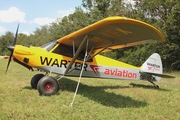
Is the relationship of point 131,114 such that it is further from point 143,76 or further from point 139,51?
point 139,51

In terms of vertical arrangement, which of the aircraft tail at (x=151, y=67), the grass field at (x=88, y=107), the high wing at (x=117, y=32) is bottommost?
the grass field at (x=88, y=107)

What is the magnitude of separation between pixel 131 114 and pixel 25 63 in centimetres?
419

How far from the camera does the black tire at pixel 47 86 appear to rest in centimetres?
656

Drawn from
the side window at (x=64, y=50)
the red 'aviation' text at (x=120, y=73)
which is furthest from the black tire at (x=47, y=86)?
the red 'aviation' text at (x=120, y=73)

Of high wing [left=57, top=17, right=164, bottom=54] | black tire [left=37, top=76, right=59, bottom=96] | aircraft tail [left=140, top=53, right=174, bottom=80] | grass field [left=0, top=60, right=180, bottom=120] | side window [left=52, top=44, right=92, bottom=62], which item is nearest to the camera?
grass field [left=0, top=60, right=180, bottom=120]

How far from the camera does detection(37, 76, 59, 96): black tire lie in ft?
21.5

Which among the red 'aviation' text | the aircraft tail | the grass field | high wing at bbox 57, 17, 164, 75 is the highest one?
high wing at bbox 57, 17, 164, 75

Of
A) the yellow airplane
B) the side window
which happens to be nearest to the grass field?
the yellow airplane

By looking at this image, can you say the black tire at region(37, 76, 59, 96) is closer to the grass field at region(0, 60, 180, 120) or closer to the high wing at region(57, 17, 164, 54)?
the grass field at region(0, 60, 180, 120)

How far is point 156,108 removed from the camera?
5.81 m

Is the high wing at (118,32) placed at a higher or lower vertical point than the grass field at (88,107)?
higher

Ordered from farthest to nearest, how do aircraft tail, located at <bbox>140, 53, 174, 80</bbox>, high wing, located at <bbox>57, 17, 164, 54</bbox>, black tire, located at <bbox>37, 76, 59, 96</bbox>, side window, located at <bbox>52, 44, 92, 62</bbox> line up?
aircraft tail, located at <bbox>140, 53, 174, 80</bbox> → side window, located at <bbox>52, 44, 92, 62</bbox> → black tire, located at <bbox>37, 76, 59, 96</bbox> → high wing, located at <bbox>57, 17, 164, 54</bbox>

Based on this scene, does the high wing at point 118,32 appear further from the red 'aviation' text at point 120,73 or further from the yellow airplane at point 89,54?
the red 'aviation' text at point 120,73

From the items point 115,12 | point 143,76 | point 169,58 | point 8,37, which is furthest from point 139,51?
point 8,37
